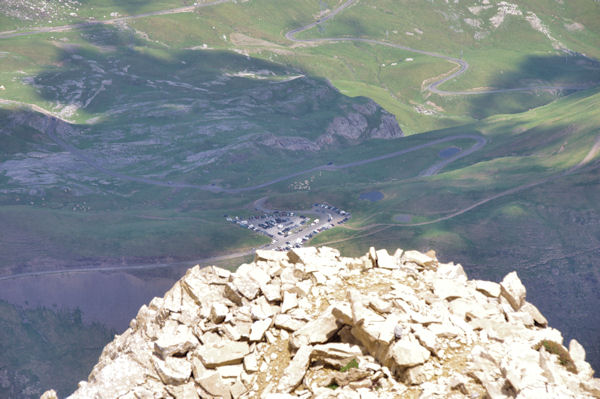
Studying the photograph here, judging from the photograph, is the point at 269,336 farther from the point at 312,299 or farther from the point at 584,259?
the point at 584,259

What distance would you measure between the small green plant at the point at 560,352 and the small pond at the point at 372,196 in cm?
14850

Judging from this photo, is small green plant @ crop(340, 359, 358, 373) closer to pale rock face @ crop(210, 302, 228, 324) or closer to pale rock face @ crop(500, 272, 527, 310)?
pale rock face @ crop(210, 302, 228, 324)

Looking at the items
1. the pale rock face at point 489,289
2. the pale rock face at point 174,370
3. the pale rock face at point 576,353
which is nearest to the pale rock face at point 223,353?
the pale rock face at point 174,370

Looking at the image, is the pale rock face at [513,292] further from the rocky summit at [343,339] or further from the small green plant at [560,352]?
the small green plant at [560,352]

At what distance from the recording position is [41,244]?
139 meters

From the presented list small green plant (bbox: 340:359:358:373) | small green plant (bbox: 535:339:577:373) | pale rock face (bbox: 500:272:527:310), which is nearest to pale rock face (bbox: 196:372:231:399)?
small green plant (bbox: 340:359:358:373)

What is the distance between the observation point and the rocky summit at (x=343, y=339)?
26594 millimetres

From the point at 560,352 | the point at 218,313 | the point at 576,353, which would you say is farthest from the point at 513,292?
the point at 218,313

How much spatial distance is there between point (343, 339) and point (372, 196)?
151916mm

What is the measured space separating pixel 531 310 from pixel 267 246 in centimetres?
11434

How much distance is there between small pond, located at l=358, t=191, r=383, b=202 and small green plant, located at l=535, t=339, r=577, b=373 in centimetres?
14850

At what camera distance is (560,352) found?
1105 inches

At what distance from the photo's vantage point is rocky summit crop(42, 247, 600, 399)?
26.6m

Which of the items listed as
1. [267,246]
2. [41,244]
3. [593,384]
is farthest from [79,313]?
[593,384]
